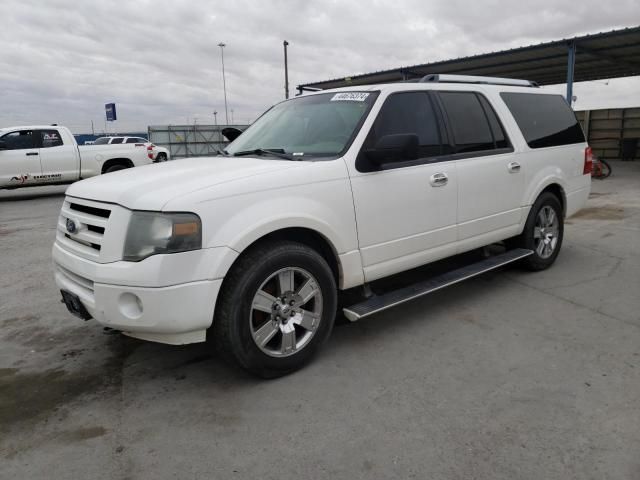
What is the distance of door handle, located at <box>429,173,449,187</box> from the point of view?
148 inches

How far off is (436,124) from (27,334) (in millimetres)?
3714

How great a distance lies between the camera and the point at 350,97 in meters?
3.78

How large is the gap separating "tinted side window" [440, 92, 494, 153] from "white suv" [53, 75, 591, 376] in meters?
0.01

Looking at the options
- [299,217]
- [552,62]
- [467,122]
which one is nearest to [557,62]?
[552,62]

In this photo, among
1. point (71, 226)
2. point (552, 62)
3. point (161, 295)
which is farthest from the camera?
point (552, 62)

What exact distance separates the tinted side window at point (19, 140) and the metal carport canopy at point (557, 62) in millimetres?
7557

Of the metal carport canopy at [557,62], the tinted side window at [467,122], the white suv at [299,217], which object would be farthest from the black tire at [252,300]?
the metal carport canopy at [557,62]

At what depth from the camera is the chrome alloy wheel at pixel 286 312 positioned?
297 cm

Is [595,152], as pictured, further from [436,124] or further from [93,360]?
[93,360]

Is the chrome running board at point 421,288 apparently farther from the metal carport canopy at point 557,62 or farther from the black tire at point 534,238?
the metal carport canopy at point 557,62

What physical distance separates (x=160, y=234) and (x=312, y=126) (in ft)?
5.39

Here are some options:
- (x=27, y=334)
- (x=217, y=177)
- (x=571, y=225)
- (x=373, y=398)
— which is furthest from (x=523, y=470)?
(x=571, y=225)

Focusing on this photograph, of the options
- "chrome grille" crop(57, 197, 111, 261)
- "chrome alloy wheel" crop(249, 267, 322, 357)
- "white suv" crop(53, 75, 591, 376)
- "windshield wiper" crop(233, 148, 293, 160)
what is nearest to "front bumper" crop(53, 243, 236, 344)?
"white suv" crop(53, 75, 591, 376)

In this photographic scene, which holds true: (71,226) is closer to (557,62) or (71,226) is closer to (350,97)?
(350,97)
